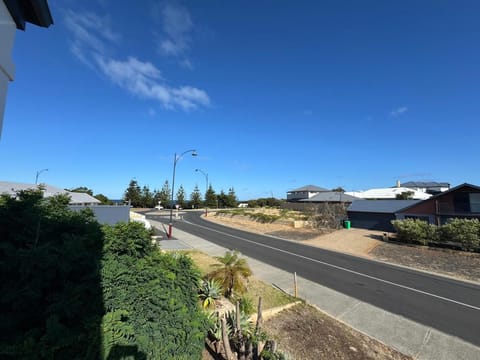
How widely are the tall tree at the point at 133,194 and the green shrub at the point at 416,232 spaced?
69.8 m

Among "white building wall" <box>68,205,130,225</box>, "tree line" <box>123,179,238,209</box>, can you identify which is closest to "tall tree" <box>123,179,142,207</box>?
"tree line" <box>123,179,238,209</box>

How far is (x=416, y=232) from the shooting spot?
2045cm

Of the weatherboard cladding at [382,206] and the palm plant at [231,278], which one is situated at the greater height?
the weatherboard cladding at [382,206]

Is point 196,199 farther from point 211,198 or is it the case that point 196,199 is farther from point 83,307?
point 83,307

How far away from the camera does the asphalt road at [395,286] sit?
809 cm

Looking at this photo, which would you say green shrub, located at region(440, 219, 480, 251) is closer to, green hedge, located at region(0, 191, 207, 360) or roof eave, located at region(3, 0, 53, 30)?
green hedge, located at region(0, 191, 207, 360)

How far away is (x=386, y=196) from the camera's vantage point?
6544cm

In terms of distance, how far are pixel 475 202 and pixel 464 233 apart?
6.63 m

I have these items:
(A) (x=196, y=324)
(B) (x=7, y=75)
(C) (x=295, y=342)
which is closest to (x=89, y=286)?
(A) (x=196, y=324)

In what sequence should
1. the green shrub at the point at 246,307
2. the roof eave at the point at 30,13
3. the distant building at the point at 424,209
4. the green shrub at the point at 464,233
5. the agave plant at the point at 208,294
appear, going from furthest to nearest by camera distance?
1. the distant building at the point at 424,209
2. the green shrub at the point at 464,233
3. the green shrub at the point at 246,307
4. the agave plant at the point at 208,294
5. the roof eave at the point at 30,13

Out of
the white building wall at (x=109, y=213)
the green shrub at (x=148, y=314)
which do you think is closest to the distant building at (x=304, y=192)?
the white building wall at (x=109, y=213)

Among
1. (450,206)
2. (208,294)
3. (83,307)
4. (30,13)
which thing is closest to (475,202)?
(450,206)

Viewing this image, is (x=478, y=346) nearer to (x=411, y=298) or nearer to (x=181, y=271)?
(x=411, y=298)

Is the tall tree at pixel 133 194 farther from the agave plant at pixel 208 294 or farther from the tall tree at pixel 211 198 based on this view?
the agave plant at pixel 208 294
